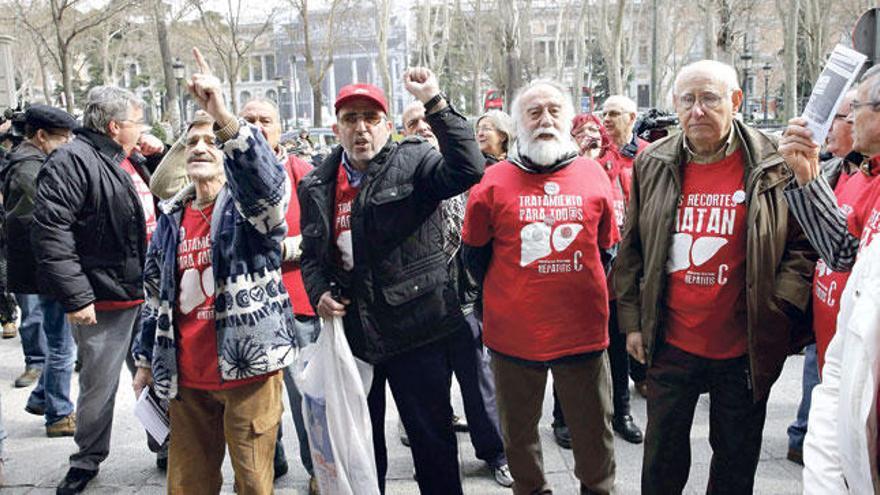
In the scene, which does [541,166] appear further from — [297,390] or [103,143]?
[103,143]

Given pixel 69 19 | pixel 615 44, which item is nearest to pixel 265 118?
pixel 615 44

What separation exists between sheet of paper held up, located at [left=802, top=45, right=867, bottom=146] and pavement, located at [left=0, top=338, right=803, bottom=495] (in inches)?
86.3

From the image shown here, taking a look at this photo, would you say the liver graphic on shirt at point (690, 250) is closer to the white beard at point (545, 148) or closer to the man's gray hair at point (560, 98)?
the white beard at point (545, 148)

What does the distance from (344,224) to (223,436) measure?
1.09 metres

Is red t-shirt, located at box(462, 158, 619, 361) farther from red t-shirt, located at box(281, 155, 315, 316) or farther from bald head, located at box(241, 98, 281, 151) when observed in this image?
bald head, located at box(241, 98, 281, 151)

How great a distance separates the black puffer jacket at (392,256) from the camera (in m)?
3.00

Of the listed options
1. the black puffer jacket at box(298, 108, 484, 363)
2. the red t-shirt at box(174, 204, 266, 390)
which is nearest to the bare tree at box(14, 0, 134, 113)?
the red t-shirt at box(174, 204, 266, 390)

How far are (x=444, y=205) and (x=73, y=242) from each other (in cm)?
199

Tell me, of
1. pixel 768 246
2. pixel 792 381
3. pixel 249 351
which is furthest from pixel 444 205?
pixel 792 381

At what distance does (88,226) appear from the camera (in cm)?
383

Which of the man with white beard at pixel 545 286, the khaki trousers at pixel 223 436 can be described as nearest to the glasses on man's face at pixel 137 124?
the khaki trousers at pixel 223 436

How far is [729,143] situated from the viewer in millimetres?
2883

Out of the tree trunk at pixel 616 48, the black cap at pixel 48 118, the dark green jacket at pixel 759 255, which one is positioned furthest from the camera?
the tree trunk at pixel 616 48

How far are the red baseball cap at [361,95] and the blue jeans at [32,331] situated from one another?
4097 millimetres
